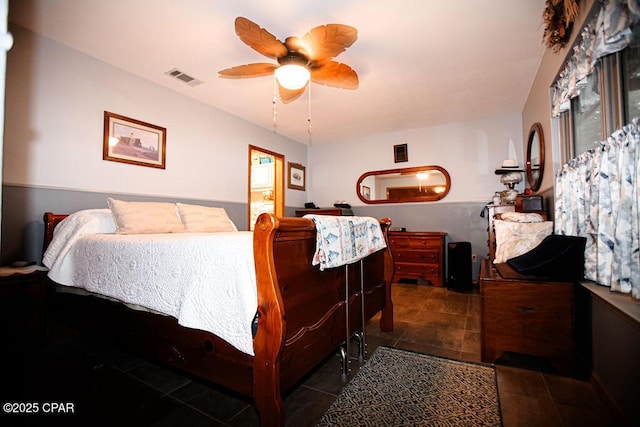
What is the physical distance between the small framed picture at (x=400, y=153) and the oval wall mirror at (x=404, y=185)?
18 centimetres

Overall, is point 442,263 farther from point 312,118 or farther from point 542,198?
point 312,118

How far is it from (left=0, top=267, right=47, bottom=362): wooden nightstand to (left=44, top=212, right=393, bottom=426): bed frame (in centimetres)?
22

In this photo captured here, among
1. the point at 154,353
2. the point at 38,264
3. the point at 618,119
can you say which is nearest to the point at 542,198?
the point at 618,119

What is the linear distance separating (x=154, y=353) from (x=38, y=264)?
1.65 meters

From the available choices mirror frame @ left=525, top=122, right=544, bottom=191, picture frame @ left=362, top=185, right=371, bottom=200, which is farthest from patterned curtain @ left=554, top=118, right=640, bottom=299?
picture frame @ left=362, top=185, right=371, bottom=200

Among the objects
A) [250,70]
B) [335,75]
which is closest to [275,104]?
[250,70]

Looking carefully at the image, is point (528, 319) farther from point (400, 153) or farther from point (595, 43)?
point (400, 153)

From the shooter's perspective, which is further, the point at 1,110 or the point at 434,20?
the point at 434,20

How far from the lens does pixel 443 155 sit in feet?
16.1

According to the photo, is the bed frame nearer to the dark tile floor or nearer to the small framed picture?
the dark tile floor

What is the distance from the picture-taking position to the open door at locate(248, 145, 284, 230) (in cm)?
530

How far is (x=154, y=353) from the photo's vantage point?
5.74ft

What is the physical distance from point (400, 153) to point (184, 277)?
448cm

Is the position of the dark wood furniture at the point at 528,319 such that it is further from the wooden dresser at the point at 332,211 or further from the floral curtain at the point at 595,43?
the wooden dresser at the point at 332,211
